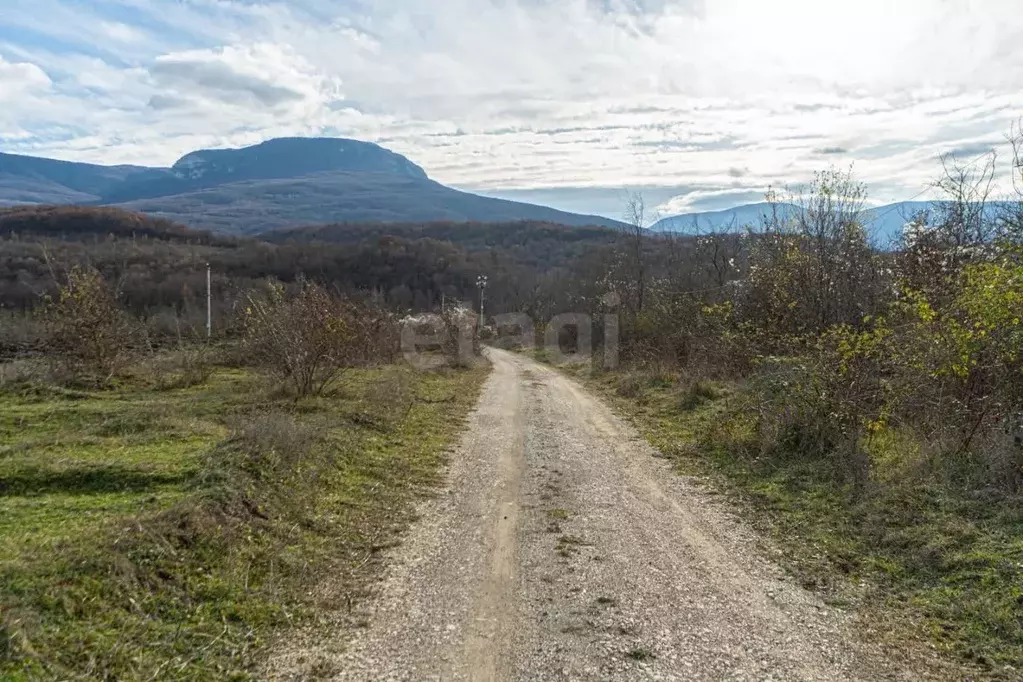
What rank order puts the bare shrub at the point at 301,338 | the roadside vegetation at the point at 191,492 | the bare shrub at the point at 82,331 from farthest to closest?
the bare shrub at the point at 82,331 < the bare shrub at the point at 301,338 < the roadside vegetation at the point at 191,492

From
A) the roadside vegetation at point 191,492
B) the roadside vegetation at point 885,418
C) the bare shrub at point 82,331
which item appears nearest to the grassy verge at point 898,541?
the roadside vegetation at point 885,418

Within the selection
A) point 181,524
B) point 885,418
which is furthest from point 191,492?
point 885,418

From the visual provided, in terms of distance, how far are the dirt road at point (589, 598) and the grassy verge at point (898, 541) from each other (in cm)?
47

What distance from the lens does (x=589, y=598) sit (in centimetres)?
552

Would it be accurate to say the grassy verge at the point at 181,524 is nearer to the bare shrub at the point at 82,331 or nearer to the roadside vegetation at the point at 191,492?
the roadside vegetation at the point at 191,492

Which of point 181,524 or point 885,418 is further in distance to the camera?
point 885,418

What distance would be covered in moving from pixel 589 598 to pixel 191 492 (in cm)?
426

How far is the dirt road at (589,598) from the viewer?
450 cm

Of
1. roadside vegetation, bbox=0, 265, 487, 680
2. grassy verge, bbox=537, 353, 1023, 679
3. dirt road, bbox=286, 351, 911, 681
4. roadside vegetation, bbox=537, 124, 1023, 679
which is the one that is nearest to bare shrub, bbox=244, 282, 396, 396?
roadside vegetation, bbox=0, 265, 487, 680

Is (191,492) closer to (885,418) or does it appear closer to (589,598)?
(589,598)

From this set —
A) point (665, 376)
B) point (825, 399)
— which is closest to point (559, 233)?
point (665, 376)

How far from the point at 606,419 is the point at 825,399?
18.7 feet

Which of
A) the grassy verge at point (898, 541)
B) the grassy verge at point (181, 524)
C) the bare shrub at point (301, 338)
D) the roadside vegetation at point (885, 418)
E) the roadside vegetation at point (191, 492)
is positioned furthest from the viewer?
the bare shrub at point (301, 338)

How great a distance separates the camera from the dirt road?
14.8ft
